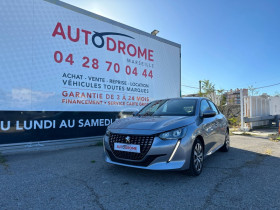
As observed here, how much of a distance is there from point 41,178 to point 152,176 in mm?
1944

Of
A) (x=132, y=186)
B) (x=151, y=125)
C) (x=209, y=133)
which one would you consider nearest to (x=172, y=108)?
(x=209, y=133)

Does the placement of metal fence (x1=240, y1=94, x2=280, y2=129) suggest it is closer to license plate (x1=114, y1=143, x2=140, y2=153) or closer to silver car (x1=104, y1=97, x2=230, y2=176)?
silver car (x1=104, y1=97, x2=230, y2=176)

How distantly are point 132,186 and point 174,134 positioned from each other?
104cm

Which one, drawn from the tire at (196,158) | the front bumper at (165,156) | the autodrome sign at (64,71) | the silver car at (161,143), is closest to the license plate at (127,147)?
the silver car at (161,143)

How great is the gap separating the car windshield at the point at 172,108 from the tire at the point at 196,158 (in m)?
0.65

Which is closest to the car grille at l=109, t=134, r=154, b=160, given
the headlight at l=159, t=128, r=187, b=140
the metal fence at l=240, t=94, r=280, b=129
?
the headlight at l=159, t=128, r=187, b=140

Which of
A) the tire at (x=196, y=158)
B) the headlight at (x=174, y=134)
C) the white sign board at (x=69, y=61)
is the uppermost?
the white sign board at (x=69, y=61)

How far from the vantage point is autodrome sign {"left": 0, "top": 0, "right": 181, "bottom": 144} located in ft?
17.3

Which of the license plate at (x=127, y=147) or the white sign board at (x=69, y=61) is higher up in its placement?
the white sign board at (x=69, y=61)

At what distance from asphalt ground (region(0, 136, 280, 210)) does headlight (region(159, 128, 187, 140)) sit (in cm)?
75

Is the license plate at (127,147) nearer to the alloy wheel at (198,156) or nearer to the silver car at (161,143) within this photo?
the silver car at (161,143)

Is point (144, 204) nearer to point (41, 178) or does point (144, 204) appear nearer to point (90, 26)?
point (41, 178)

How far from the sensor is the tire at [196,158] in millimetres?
3377

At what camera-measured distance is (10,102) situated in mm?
5199
